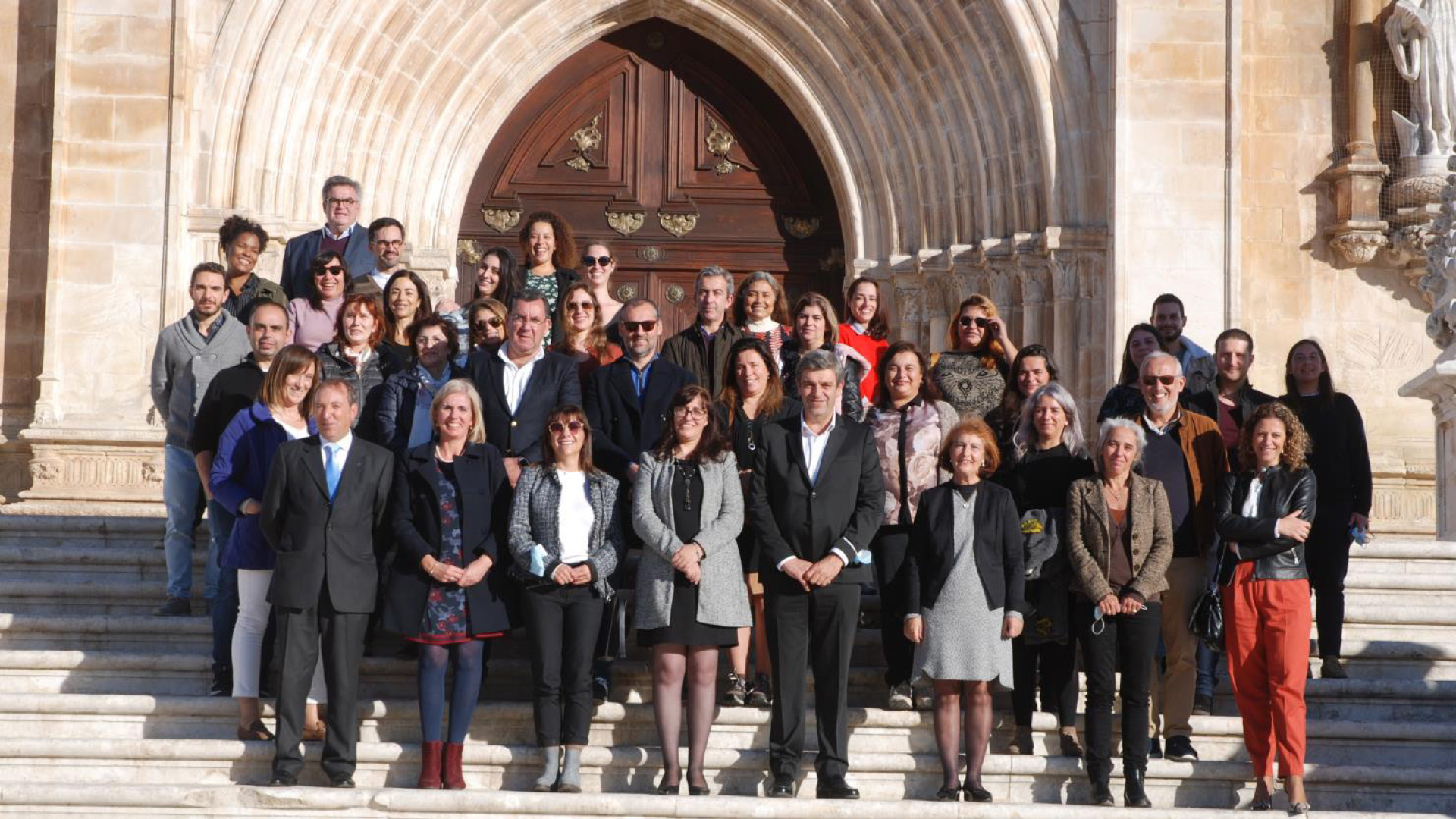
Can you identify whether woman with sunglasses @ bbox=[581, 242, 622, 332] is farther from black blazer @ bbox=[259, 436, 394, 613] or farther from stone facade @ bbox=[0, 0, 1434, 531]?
stone facade @ bbox=[0, 0, 1434, 531]

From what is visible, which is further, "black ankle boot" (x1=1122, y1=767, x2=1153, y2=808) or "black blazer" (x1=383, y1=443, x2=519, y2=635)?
"black blazer" (x1=383, y1=443, x2=519, y2=635)

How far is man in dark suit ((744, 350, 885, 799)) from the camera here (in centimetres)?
745

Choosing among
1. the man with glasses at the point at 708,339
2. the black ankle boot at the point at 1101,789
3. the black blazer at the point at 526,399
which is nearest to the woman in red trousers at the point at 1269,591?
the black ankle boot at the point at 1101,789

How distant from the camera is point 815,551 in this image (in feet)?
24.9

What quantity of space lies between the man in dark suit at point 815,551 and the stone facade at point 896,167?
200 inches

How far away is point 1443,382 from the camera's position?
9.55 meters

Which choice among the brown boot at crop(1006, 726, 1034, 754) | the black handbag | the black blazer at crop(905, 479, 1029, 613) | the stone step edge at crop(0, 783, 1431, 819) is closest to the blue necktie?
the stone step edge at crop(0, 783, 1431, 819)

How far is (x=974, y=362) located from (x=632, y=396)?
166 cm

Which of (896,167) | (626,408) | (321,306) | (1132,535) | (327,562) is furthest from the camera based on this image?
(896,167)

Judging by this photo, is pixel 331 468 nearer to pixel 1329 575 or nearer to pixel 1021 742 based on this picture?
pixel 1021 742

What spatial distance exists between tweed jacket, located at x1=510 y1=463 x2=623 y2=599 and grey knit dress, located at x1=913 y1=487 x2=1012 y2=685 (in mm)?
1250

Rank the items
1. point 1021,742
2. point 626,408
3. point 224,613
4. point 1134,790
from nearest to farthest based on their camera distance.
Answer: point 1134,790
point 1021,742
point 224,613
point 626,408

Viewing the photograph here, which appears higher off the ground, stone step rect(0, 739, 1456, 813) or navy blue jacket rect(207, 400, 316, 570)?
navy blue jacket rect(207, 400, 316, 570)

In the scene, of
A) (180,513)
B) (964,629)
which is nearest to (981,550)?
(964,629)
